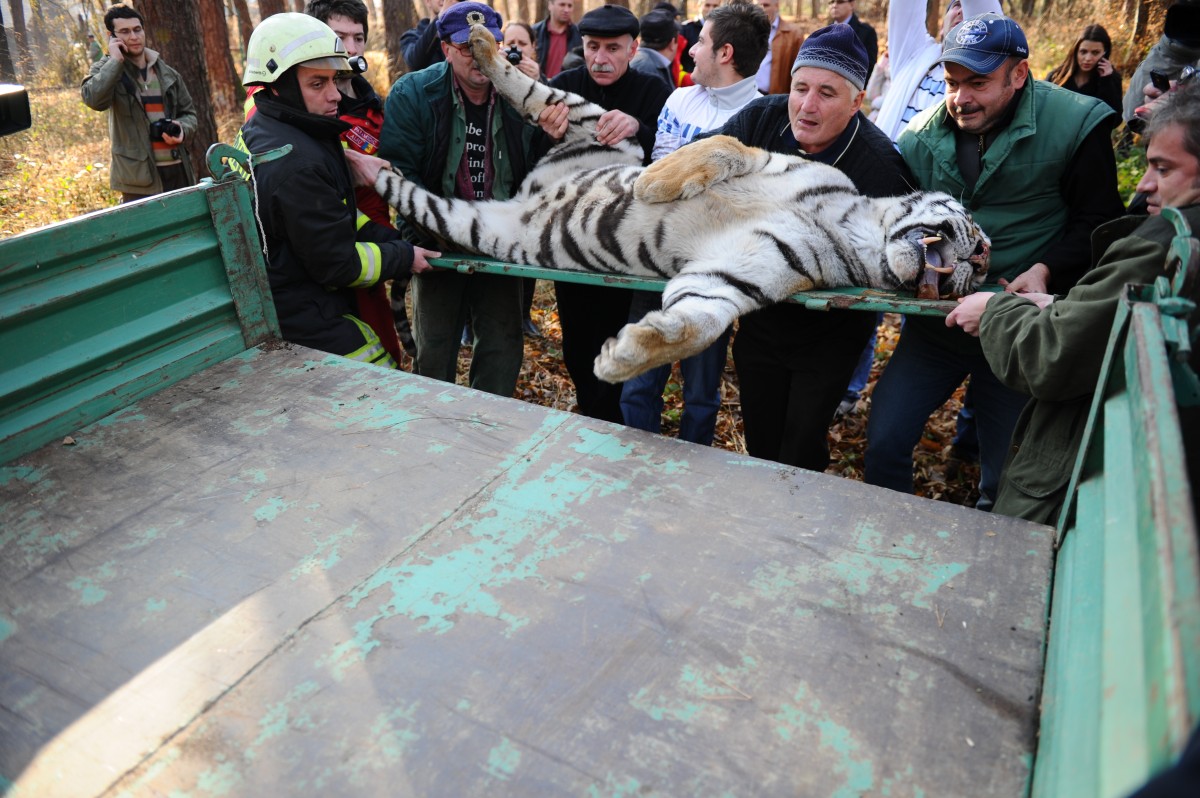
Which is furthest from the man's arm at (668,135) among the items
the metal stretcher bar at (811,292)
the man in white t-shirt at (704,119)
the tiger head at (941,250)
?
the tiger head at (941,250)

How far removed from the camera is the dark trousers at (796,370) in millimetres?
3270

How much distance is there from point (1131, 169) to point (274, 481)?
346 inches

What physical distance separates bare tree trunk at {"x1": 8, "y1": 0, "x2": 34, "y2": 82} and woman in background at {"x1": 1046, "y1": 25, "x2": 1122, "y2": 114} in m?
14.6

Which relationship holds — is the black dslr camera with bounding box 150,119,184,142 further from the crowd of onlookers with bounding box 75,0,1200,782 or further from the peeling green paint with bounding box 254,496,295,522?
the peeling green paint with bounding box 254,496,295,522

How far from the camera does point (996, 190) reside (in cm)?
306

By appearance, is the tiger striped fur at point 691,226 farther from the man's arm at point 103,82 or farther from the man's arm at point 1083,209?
the man's arm at point 103,82

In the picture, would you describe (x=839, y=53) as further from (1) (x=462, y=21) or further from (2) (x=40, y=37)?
(2) (x=40, y=37)

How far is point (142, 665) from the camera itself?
5.52 feet

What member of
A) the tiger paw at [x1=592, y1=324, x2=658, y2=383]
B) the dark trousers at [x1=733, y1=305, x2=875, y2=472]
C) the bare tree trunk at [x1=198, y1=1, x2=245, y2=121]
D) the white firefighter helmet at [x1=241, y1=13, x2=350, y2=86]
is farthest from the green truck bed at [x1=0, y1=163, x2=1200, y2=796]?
the bare tree trunk at [x1=198, y1=1, x2=245, y2=121]

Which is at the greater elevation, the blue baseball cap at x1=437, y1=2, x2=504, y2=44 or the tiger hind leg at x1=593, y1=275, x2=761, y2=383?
the blue baseball cap at x1=437, y1=2, x2=504, y2=44

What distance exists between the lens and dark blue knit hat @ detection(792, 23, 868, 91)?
302 cm

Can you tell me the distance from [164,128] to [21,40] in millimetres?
10902

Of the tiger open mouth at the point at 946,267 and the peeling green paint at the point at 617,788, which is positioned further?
the tiger open mouth at the point at 946,267

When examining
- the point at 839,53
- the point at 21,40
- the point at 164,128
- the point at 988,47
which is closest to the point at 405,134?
the point at 839,53
